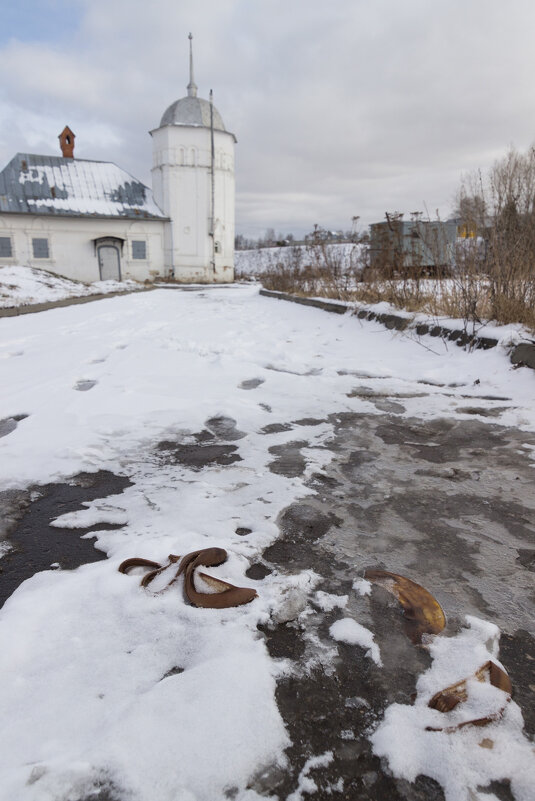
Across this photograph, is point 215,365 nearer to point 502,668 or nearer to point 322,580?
point 322,580

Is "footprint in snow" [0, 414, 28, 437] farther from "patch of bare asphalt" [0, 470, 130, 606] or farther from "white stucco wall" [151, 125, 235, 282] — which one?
"white stucco wall" [151, 125, 235, 282]

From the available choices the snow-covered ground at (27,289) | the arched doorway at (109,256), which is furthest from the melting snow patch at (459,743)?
the arched doorway at (109,256)

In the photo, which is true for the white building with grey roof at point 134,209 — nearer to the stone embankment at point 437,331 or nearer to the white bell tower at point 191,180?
the white bell tower at point 191,180

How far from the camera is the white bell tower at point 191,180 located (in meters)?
27.8

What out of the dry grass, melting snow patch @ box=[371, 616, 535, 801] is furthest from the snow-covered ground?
melting snow patch @ box=[371, 616, 535, 801]

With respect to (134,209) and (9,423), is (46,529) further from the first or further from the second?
(134,209)

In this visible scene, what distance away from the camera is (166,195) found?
27797mm

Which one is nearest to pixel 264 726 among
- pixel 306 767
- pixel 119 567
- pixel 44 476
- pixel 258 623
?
pixel 306 767

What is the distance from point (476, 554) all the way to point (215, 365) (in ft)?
10.9

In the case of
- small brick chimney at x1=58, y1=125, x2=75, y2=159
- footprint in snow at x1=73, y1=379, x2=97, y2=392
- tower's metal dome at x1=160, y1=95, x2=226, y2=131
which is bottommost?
footprint in snow at x1=73, y1=379, x2=97, y2=392

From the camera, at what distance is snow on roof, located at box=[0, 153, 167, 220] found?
81.2 feet

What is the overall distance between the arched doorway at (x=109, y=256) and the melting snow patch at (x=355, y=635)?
2746 centimetres

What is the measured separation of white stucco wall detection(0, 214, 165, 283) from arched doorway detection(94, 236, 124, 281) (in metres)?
0.23

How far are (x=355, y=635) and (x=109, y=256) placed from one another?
27943 mm
